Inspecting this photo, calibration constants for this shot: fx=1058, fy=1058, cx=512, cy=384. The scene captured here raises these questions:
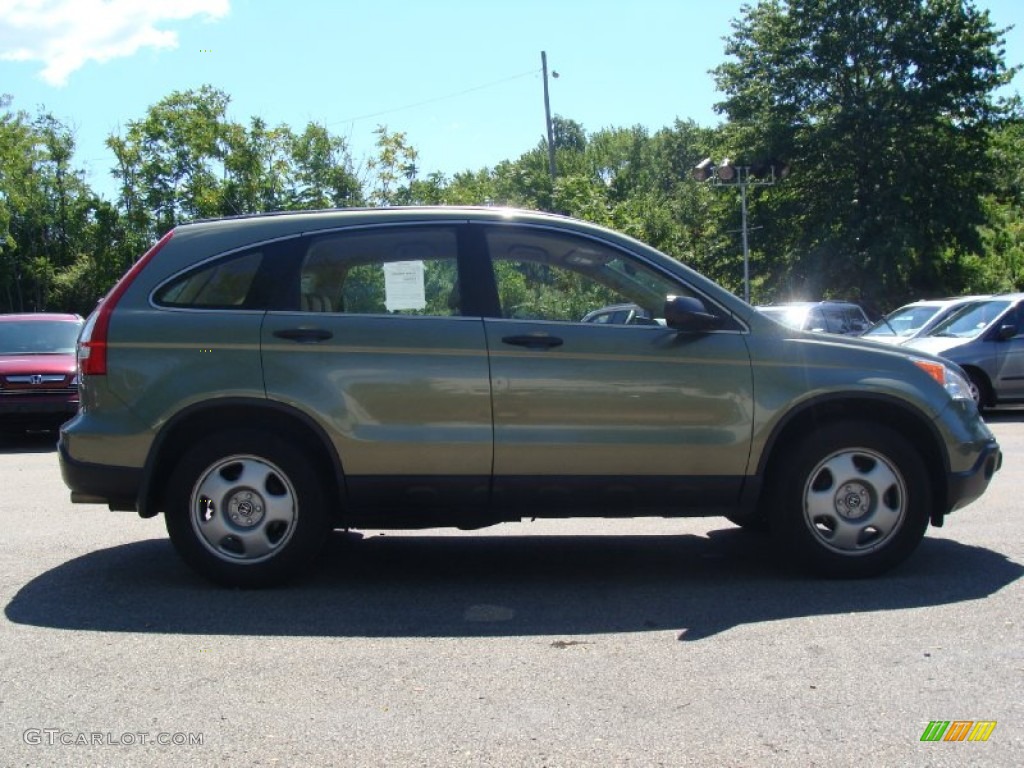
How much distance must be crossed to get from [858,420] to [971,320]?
10029mm

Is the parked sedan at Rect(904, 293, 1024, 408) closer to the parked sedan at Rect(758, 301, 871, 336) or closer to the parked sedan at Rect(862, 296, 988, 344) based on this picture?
the parked sedan at Rect(862, 296, 988, 344)

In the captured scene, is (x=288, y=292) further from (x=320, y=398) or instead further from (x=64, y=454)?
(x=64, y=454)

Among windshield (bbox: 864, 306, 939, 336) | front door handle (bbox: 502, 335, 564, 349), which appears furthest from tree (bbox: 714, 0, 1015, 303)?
front door handle (bbox: 502, 335, 564, 349)

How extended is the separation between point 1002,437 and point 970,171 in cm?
2572

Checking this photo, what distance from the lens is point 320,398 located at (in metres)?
5.17

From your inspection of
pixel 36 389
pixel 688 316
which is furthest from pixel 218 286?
pixel 36 389

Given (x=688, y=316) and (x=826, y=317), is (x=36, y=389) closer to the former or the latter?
(x=688, y=316)

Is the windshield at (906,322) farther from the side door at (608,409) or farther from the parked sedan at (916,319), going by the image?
the side door at (608,409)

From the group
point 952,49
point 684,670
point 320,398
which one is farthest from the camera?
point 952,49

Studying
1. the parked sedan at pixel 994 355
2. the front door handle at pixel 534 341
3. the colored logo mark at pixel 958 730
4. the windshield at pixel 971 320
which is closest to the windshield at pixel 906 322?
the windshield at pixel 971 320

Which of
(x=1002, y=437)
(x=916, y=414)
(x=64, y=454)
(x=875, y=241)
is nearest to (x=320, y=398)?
(x=64, y=454)

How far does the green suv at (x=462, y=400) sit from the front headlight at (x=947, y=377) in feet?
0.14

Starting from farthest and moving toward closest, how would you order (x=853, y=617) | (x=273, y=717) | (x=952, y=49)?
(x=952, y=49) → (x=853, y=617) → (x=273, y=717)

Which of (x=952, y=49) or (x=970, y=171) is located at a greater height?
(x=952, y=49)
